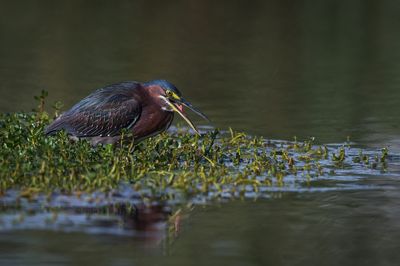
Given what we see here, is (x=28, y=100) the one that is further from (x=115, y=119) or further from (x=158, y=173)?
(x=158, y=173)

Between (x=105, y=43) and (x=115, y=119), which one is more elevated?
(x=105, y=43)

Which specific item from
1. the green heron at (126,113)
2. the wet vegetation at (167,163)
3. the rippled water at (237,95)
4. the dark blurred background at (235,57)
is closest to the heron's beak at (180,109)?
the green heron at (126,113)

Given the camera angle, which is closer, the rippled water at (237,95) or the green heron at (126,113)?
the rippled water at (237,95)

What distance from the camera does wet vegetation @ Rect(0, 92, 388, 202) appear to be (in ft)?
35.9

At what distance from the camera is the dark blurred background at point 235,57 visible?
1648cm

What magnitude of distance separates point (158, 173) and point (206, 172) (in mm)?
518

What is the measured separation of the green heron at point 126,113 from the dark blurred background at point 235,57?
216cm

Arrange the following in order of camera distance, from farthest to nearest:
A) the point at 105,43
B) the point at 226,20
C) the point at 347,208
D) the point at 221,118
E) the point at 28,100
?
the point at 226,20, the point at 105,43, the point at 28,100, the point at 221,118, the point at 347,208

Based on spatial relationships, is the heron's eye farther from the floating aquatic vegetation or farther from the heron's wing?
the floating aquatic vegetation

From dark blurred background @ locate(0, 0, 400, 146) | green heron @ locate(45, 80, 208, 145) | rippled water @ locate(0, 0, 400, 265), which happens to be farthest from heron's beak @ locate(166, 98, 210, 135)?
dark blurred background @ locate(0, 0, 400, 146)

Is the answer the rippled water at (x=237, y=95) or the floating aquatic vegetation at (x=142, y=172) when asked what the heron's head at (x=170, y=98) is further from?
the rippled water at (x=237, y=95)

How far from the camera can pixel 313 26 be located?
87.5ft

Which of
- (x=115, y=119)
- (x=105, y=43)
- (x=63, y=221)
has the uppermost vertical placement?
(x=105, y=43)

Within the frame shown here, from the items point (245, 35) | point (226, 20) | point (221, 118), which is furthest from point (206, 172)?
point (226, 20)
